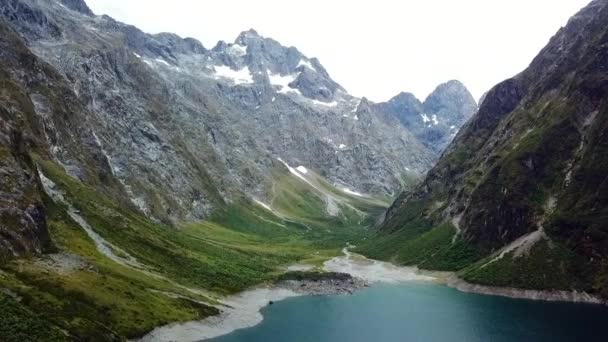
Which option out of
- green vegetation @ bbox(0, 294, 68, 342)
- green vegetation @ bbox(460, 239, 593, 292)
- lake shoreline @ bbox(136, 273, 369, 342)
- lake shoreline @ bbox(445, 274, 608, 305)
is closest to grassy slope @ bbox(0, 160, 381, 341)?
green vegetation @ bbox(0, 294, 68, 342)

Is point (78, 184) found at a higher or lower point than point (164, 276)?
higher

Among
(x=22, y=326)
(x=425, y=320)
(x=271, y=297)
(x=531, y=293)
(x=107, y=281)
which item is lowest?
(x=271, y=297)

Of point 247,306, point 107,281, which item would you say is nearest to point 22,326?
point 107,281

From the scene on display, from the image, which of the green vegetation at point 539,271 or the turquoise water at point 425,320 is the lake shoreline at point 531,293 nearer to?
the green vegetation at point 539,271

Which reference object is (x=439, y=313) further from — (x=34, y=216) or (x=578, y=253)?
(x=34, y=216)

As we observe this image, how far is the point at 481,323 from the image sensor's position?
134 meters

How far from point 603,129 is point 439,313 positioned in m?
89.3

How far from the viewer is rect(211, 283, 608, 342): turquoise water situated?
121 meters

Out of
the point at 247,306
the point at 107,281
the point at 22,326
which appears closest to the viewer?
the point at 22,326

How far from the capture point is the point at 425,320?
140m

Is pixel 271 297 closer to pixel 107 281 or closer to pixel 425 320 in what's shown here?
pixel 425 320

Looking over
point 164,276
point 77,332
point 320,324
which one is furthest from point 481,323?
point 77,332

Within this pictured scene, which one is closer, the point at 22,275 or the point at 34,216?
the point at 22,275

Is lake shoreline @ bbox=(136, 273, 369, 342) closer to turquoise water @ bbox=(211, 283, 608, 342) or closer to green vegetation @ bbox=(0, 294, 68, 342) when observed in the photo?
turquoise water @ bbox=(211, 283, 608, 342)
